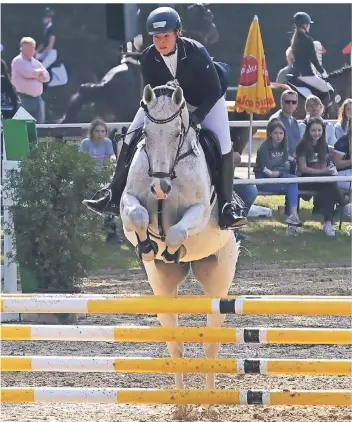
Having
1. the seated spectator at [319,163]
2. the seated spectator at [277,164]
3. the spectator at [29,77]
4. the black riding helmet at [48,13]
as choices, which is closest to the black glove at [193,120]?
the seated spectator at [277,164]

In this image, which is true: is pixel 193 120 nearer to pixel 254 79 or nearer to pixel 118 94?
pixel 254 79

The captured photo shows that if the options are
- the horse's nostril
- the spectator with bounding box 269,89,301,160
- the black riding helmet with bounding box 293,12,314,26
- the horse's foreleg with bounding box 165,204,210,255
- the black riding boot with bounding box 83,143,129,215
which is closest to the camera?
the horse's foreleg with bounding box 165,204,210,255

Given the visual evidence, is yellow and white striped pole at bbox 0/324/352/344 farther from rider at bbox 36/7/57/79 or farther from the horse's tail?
rider at bbox 36/7/57/79

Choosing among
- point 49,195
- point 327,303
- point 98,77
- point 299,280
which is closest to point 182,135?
point 327,303

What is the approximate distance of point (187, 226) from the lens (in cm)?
586

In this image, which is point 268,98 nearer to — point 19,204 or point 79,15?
point 19,204

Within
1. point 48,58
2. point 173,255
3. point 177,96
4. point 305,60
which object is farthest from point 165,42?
point 48,58

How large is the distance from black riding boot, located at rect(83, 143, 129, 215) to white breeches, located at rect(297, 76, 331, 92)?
9.89 meters

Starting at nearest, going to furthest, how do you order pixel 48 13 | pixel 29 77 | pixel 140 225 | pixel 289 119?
pixel 140 225 < pixel 289 119 < pixel 29 77 < pixel 48 13

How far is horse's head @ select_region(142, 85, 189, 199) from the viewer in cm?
598

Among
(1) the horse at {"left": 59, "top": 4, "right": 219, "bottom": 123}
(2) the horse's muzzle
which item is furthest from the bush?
(1) the horse at {"left": 59, "top": 4, "right": 219, "bottom": 123}

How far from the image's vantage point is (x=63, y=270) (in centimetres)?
891

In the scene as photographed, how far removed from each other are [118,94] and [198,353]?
34.9 feet

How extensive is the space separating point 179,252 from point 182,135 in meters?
0.66
